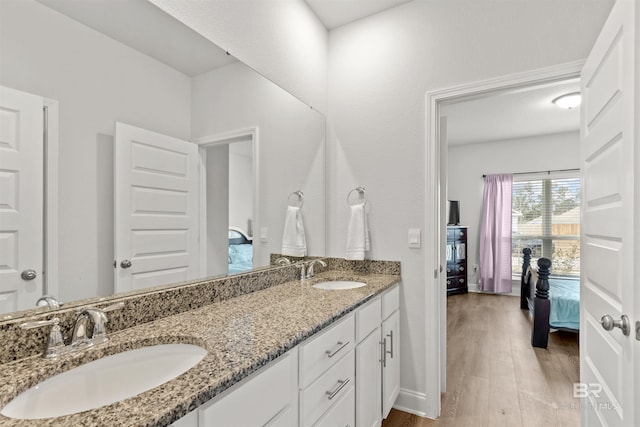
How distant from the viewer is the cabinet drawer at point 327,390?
1117 mm

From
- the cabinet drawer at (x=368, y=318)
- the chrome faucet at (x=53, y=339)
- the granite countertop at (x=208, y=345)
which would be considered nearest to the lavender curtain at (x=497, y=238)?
the cabinet drawer at (x=368, y=318)

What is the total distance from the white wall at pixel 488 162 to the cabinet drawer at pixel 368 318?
15.6ft

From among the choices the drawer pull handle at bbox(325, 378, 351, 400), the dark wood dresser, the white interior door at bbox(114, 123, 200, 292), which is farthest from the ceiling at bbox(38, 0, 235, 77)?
the dark wood dresser

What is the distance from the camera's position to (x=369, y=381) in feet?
5.40

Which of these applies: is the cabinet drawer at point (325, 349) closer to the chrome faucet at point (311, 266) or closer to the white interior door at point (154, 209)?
the white interior door at point (154, 209)

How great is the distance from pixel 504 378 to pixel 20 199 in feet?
10.1

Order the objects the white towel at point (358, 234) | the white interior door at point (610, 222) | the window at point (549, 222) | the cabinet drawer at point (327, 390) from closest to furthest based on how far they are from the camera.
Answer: the white interior door at point (610, 222), the cabinet drawer at point (327, 390), the white towel at point (358, 234), the window at point (549, 222)

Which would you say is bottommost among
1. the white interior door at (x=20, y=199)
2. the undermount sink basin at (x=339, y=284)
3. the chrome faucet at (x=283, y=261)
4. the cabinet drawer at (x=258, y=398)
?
the cabinet drawer at (x=258, y=398)

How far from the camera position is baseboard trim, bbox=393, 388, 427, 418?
2.09 m

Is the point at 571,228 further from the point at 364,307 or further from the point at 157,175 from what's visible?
the point at 157,175

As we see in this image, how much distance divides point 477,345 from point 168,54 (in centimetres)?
348

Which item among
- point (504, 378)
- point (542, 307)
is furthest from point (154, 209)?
point (542, 307)

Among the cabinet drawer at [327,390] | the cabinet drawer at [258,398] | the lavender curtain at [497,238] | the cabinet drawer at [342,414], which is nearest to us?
the cabinet drawer at [258,398]

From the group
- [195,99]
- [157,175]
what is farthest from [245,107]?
[157,175]
